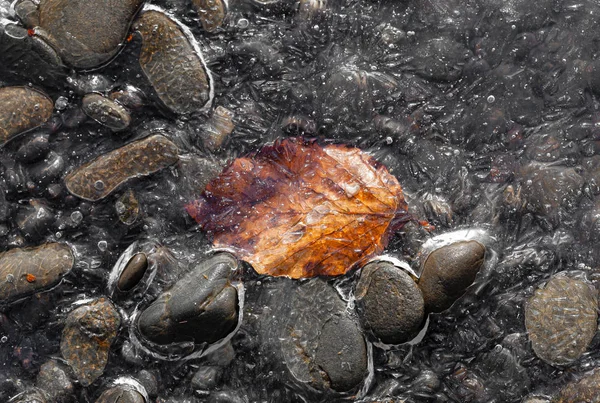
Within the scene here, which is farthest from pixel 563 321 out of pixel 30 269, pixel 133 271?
pixel 30 269

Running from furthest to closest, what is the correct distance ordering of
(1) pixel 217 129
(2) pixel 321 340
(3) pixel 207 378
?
1. (1) pixel 217 129
2. (3) pixel 207 378
3. (2) pixel 321 340

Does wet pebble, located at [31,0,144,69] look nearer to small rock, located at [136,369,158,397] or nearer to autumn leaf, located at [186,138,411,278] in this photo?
autumn leaf, located at [186,138,411,278]

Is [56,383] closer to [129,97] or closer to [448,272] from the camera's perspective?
[129,97]

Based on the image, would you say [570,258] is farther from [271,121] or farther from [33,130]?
[33,130]

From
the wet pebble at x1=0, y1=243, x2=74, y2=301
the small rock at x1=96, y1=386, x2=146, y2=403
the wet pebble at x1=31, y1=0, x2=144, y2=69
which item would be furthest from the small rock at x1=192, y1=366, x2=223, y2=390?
the wet pebble at x1=31, y1=0, x2=144, y2=69

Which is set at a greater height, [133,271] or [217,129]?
[217,129]

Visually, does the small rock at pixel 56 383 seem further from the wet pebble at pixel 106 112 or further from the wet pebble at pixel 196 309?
the wet pebble at pixel 106 112

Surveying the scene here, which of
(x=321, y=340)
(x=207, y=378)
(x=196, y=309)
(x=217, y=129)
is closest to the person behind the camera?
(x=196, y=309)
